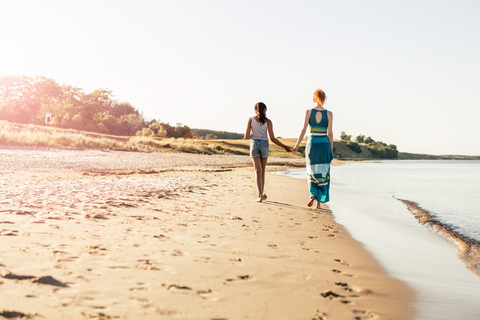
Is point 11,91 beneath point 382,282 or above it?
above

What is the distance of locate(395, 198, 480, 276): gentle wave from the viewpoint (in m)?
4.39

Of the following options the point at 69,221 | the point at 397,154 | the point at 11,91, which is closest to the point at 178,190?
the point at 69,221

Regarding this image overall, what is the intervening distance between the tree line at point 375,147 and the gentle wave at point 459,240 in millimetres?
108244

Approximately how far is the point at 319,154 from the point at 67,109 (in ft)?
212

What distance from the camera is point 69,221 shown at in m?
4.61

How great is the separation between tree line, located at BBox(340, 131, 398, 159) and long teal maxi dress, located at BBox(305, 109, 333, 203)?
110 meters

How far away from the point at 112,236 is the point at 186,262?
1.31m

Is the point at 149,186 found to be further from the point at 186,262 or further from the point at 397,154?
the point at 397,154

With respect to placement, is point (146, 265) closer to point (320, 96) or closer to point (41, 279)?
point (41, 279)

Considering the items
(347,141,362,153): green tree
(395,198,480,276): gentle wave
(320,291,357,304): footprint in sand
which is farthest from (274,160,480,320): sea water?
(347,141,362,153): green tree

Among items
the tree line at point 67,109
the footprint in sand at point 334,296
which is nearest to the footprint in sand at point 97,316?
the footprint in sand at point 334,296

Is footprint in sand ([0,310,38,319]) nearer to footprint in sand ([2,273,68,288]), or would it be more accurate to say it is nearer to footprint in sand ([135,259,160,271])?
footprint in sand ([2,273,68,288])

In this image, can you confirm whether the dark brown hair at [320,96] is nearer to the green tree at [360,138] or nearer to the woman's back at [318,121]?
the woman's back at [318,121]

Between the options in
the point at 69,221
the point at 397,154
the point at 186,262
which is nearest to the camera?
the point at 186,262
